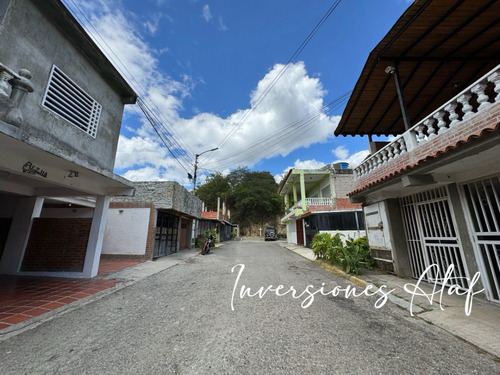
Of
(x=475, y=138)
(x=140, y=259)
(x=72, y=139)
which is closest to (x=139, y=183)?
(x=140, y=259)

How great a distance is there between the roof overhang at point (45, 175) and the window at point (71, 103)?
1.14 metres

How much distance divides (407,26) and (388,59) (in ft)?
2.54

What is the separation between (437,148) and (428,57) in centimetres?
264

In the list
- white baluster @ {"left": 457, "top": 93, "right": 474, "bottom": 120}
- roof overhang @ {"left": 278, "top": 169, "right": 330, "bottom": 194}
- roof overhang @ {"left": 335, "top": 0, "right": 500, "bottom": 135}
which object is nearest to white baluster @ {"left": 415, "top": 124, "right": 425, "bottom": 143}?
white baluster @ {"left": 457, "top": 93, "right": 474, "bottom": 120}

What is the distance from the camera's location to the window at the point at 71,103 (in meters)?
4.33

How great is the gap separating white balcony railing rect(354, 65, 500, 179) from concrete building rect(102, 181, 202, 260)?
8.72m

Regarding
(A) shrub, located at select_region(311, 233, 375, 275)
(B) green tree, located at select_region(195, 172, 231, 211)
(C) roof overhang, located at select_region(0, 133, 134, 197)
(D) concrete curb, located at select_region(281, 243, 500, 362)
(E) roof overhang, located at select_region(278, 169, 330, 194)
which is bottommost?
(D) concrete curb, located at select_region(281, 243, 500, 362)

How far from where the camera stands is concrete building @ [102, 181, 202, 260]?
9.20m

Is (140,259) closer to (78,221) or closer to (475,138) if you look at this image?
(78,221)

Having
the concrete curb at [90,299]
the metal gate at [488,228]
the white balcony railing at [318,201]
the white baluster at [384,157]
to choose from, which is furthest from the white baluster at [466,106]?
the white balcony railing at [318,201]

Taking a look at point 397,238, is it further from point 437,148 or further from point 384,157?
point 437,148

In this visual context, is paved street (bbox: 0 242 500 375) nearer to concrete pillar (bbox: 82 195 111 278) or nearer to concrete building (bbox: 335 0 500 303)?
concrete building (bbox: 335 0 500 303)

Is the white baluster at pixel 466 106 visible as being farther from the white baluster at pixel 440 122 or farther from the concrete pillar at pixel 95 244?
the concrete pillar at pixel 95 244

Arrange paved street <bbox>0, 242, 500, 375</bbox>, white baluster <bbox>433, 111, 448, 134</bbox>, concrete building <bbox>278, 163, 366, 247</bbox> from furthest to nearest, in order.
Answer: concrete building <bbox>278, 163, 366, 247</bbox> → white baluster <bbox>433, 111, 448, 134</bbox> → paved street <bbox>0, 242, 500, 375</bbox>
